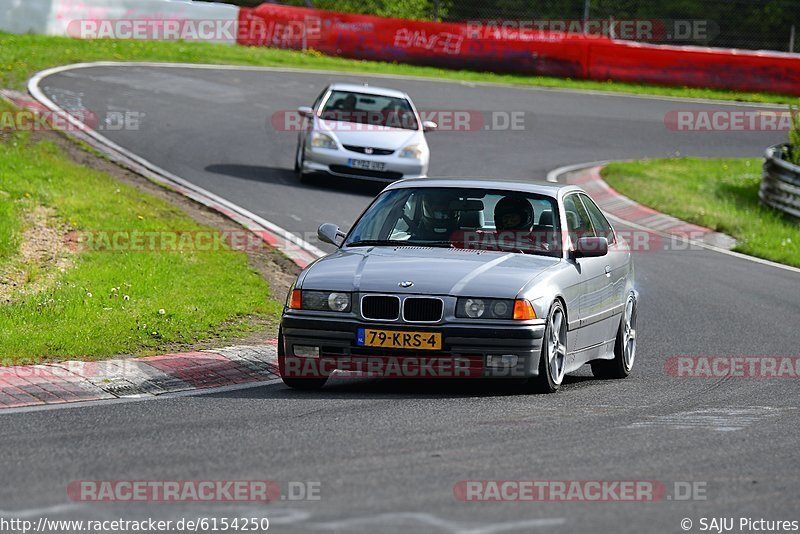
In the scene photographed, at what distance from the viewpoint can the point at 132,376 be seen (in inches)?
360

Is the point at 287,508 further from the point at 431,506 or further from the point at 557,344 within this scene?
the point at 557,344

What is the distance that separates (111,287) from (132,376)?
9.41ft

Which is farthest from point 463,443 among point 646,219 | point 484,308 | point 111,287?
point 646,219

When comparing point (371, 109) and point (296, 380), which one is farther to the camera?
point (371, 109)

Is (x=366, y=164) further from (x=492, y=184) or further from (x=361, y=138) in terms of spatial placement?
(x=492, y=184)

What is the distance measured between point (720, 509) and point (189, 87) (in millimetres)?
23826

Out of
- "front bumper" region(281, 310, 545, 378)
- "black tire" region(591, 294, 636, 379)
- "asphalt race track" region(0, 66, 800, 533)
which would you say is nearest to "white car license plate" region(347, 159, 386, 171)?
"asphalt race track" region(0, 66, 800, 533)

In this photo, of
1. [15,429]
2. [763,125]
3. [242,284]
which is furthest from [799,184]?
[15,429]

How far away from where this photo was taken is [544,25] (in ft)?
132

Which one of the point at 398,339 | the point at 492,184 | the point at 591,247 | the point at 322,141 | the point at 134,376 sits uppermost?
the point at 492,184

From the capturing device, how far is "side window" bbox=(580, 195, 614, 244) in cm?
1080

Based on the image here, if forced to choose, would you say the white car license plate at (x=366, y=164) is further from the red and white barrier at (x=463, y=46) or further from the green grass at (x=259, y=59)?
the red and white barrier at (x=463, y=46)

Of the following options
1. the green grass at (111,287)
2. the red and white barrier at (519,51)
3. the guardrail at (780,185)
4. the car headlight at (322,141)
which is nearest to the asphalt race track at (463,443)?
the green grass at (111,287)

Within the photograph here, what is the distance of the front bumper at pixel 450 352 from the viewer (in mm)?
8602
